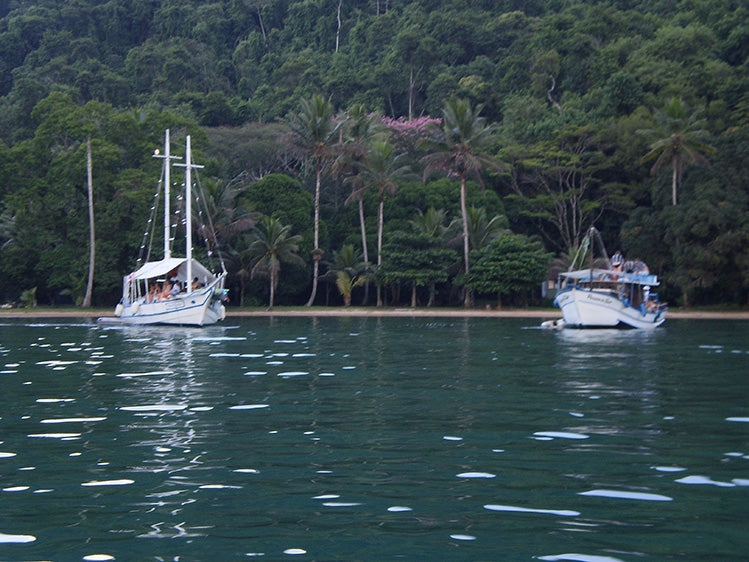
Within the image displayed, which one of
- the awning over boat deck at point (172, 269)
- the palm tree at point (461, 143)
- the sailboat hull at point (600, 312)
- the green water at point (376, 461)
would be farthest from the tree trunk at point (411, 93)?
the green water at point (376, 461)

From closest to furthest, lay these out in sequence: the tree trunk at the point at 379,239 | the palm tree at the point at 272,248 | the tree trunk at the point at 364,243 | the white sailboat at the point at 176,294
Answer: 1. the white sailboat at the point at 176,294
2. the palm tree at the point at 272,248
3. the tree trunk at the point at 379,239
4. the tree trunk at the point at 364,243

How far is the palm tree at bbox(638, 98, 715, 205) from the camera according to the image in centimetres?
5138

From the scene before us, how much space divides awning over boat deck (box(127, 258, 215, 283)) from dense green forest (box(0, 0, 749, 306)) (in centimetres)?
534

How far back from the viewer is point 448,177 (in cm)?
6397

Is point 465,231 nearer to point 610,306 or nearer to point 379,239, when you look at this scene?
point 379,239

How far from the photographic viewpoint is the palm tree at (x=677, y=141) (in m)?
51.4

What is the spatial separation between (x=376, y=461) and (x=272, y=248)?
44.6 m

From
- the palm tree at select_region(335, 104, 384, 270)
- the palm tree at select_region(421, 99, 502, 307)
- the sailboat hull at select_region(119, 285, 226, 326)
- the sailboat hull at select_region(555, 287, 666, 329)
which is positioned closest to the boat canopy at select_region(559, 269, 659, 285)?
the sailboat hull at select_region(555, 287, 666, 329)

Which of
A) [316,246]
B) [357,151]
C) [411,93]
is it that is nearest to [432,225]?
[357,151]

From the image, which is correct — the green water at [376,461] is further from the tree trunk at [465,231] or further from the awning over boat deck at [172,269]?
the tree trunk at [465,231]

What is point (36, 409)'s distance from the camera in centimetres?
1438

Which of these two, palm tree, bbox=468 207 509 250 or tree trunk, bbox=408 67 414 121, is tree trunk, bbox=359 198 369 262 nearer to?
palm tree, bbox=468 207 509 250

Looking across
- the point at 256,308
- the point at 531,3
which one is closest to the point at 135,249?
the point at 256,308

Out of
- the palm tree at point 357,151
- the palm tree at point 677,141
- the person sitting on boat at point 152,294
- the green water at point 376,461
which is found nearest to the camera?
the green water at point 376,461
